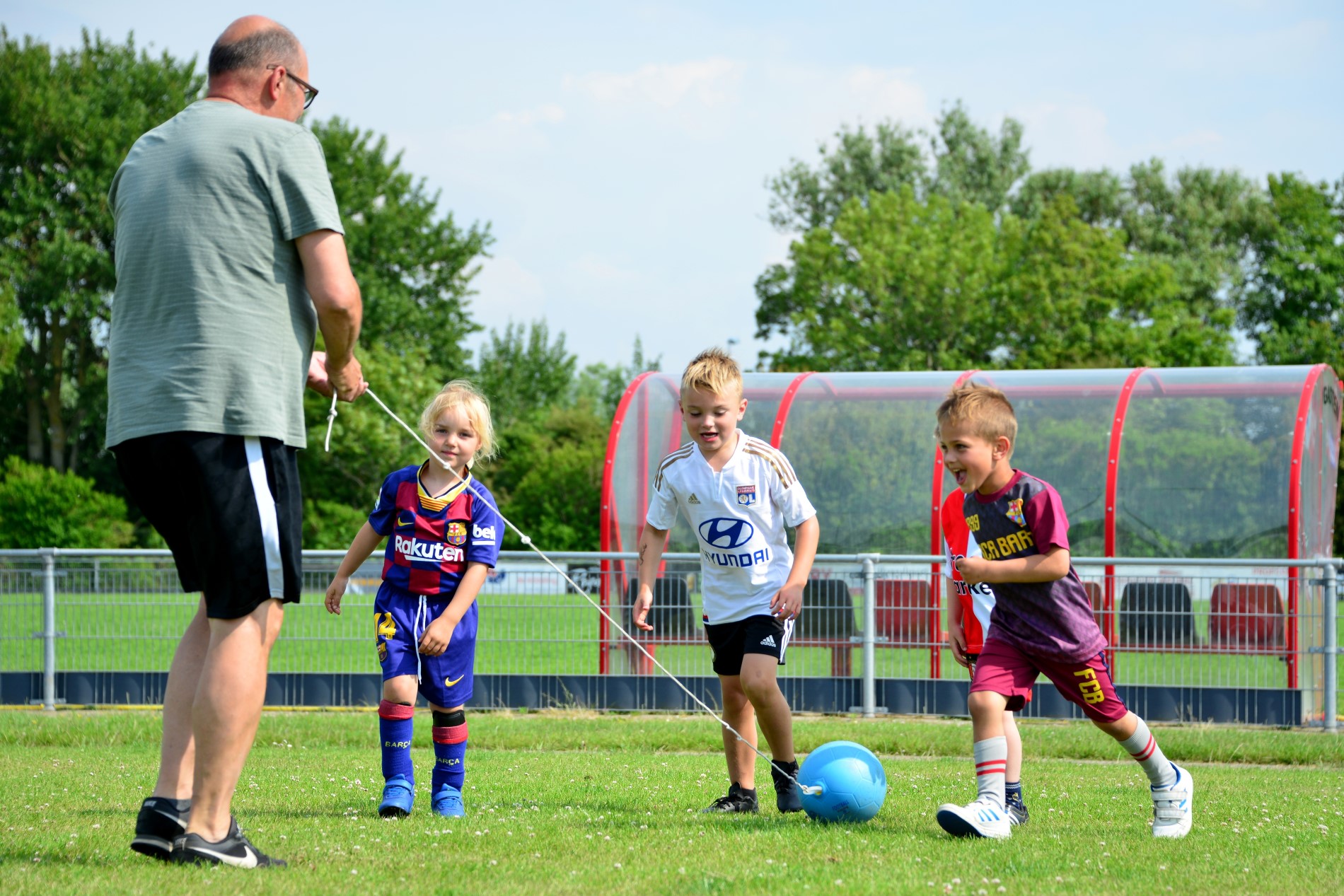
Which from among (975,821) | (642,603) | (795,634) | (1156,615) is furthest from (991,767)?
(795,634)

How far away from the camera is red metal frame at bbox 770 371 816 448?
1367 centimetres

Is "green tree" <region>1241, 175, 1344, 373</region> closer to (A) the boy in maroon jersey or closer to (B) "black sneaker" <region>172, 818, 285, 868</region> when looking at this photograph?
(A) the boy in maroon jersey

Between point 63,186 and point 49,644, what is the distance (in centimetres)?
3613

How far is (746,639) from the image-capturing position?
5598 mm

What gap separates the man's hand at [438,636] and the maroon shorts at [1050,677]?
6.79ft

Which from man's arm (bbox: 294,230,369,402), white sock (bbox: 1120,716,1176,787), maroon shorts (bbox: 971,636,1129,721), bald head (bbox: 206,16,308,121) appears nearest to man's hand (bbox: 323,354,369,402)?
man's arm (bbox: 294,230,369,402)

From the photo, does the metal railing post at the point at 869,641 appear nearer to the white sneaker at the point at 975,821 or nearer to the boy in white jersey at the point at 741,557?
the boy in white jersey at the point at 741,557

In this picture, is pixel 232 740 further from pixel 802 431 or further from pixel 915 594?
pixel 802 431

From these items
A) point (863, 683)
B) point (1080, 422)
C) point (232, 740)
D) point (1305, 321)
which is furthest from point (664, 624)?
point (1305, 321)

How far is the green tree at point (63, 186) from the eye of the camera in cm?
4097

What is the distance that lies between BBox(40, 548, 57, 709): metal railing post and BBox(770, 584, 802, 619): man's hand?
25.2ft

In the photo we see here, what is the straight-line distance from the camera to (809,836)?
4738 mm

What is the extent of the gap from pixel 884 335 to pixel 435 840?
4123cm

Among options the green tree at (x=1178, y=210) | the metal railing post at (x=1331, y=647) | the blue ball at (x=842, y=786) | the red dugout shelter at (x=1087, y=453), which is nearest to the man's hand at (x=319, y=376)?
the blue ball at (x=842, y=786)
